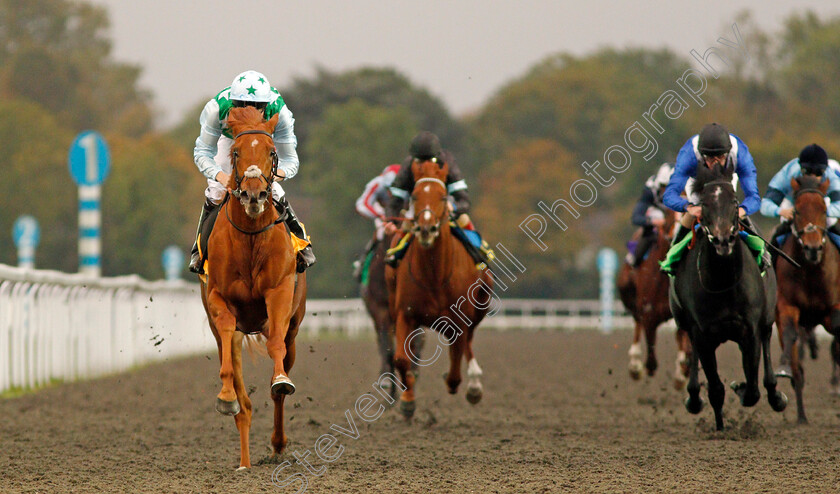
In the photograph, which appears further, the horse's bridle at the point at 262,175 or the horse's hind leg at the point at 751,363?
the horse's hind leg at the point at 751,363

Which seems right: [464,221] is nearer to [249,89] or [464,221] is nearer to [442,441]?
[442,441]

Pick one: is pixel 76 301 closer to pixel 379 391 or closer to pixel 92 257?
pixel 92 257

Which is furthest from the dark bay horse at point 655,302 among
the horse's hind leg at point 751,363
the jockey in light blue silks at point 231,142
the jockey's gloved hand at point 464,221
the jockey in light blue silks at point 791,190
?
the jockey in light blue silks at point 231,142

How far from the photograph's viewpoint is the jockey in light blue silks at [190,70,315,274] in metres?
7.00

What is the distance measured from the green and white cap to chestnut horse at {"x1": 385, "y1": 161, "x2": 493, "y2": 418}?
249cm

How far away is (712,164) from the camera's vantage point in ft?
26.3

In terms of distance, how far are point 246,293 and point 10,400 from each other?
539 centimetres

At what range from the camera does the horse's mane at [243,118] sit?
6.73m

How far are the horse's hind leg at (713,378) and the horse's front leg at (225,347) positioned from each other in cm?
336

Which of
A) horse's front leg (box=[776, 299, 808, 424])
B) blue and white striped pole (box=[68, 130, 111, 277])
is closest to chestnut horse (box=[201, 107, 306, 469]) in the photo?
horse's front leg (box=[776, 299, 808, 424])

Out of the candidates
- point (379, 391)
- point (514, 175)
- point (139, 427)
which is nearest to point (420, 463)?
point (139, 427)

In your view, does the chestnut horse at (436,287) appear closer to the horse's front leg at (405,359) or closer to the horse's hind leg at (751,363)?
the horse's front leg at (405,359)

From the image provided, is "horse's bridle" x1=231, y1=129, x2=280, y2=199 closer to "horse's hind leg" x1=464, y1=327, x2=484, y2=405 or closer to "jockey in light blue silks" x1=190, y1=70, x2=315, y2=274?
"jockey in light blue silks" x1=190, y1=70, x2=315, y2=274

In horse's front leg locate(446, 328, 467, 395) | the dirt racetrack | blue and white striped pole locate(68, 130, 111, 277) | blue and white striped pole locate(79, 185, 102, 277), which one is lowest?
the dirt racetrack
